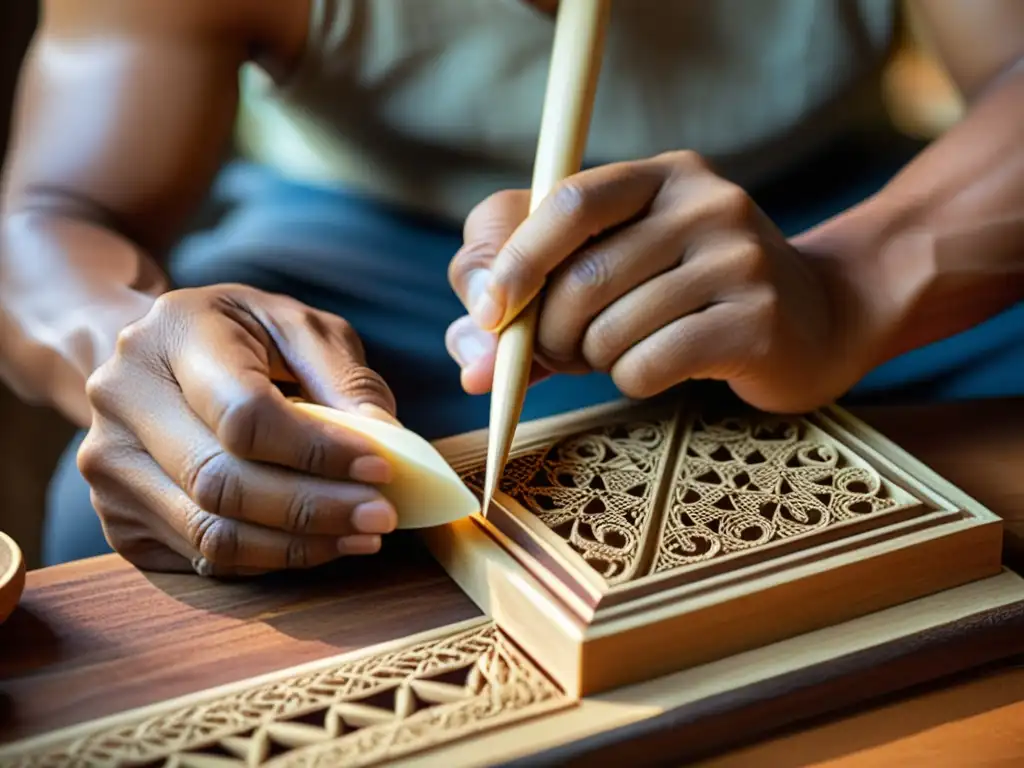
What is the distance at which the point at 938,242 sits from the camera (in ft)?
2.45

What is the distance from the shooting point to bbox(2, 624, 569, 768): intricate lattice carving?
46 centimetres

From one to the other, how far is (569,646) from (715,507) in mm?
126

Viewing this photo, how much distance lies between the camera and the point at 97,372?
60 centimetres

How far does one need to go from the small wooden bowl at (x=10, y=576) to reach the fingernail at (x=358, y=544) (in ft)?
0.48

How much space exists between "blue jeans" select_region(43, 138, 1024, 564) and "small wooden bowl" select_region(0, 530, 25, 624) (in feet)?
0.66

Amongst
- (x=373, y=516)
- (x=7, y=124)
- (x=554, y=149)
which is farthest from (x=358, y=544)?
(x=7, y=124)

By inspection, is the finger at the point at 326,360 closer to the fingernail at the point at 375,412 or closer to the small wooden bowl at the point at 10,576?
the fingernail at the point at 375,412

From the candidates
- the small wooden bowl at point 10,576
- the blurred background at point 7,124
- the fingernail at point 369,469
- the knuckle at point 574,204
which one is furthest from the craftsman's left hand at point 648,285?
the blurred background at point 7,124

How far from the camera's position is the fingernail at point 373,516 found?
0.54 metres

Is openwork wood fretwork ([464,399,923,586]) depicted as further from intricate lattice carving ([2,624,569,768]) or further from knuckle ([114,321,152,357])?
knuckle ([114,321,152,357])

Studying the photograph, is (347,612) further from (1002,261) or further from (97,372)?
(1002,261)

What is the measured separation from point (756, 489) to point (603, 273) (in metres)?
0.14

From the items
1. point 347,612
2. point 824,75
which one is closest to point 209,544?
point 347,612

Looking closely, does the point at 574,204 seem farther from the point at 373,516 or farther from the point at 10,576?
the point at 10,576
